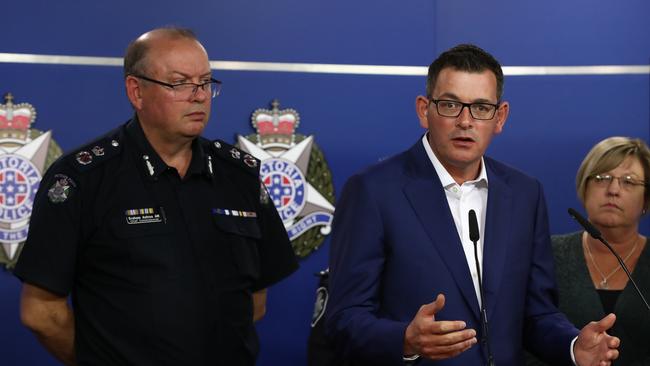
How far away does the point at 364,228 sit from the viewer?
8.49 feet

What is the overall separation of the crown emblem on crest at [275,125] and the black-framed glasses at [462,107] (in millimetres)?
1297

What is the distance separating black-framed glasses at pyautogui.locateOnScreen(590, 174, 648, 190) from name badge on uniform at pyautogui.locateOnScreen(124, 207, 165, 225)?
5.77 ft

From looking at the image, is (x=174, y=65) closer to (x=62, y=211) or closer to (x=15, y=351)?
(x=62, y=211)

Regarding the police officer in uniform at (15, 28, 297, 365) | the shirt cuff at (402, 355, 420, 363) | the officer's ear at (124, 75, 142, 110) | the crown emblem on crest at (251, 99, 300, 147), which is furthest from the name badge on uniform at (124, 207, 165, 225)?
the crown emblem on crest at (251, 99, 300, 147)

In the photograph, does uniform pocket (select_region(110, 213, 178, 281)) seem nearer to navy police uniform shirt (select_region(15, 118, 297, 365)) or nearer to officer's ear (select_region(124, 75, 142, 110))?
navy police uniform shirt (select_region(15, 118, 297, 365))

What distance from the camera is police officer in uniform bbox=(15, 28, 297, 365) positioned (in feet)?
8.94

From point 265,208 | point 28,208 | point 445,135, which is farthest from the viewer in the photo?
point 28,208

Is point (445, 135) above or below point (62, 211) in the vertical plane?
above

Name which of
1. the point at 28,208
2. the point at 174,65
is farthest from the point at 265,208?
the point at 28,208

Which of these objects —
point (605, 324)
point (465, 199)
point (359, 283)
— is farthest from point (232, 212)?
point (605, 324)

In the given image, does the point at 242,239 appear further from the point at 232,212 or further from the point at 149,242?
the point at 149,242

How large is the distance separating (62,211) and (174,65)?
532 mm

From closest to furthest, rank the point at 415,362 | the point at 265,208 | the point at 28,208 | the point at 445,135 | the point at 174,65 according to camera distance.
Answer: the point at 415,362, the point at 445,135, the point at 174,65, the point at 265,208, the point at 28,208

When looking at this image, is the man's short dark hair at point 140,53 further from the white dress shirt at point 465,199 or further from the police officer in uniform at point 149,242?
the white dress shirt at point 465,199
